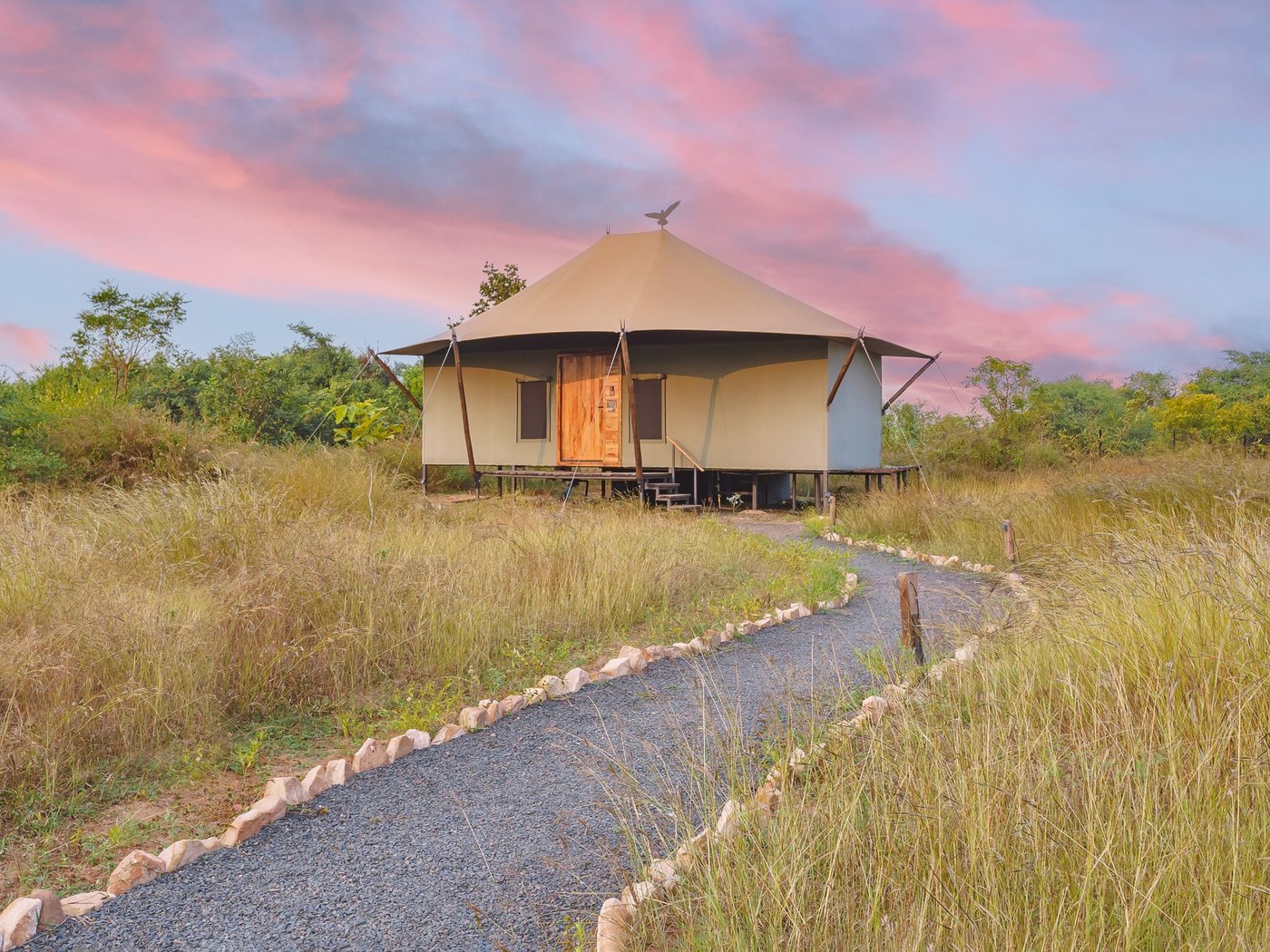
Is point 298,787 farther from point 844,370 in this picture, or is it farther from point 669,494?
point 844,370

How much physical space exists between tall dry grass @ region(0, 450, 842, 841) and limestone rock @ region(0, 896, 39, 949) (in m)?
0.71

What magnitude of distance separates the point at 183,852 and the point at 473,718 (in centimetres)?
138

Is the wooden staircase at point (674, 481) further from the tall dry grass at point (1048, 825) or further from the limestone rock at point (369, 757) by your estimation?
the tall dry grass at point (1048, 825)

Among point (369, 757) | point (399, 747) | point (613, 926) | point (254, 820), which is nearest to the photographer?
point (613, 926)

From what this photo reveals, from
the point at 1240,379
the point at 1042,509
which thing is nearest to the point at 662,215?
the point at 1042,509

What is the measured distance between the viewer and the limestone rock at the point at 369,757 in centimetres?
356

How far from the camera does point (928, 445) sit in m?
19.9

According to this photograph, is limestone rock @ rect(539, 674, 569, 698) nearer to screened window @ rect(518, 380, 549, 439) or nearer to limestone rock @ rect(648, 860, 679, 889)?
limestone rock @ rect(648, 860, 679, 889)

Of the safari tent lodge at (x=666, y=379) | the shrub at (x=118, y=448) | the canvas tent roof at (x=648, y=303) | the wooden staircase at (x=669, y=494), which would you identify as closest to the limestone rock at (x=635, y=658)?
the shrub at (x=118, y=448)

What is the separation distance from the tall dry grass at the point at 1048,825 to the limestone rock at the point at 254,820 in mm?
1526

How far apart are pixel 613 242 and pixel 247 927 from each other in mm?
15260

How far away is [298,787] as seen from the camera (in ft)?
10.8

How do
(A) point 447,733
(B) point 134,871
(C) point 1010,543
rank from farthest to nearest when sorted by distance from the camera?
1. (C) point 1010,543
2. (A) point 447,733
3. (B) point 134,871

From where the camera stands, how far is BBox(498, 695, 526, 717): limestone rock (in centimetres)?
420
